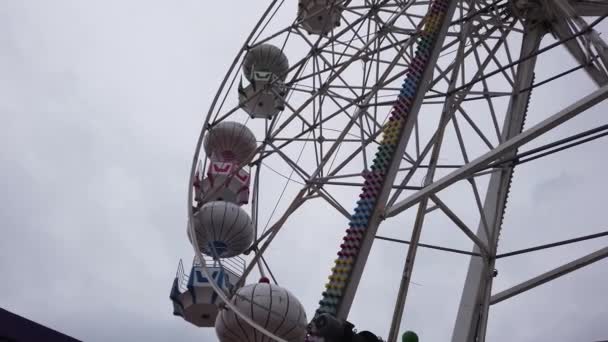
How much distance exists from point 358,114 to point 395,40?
277 cm

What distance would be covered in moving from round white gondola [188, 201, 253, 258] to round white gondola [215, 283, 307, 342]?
9.22 feet

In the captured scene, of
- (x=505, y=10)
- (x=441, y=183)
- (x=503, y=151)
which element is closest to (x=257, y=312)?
(x=441, y=183)

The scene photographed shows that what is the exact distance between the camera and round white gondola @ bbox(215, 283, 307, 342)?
11.4m

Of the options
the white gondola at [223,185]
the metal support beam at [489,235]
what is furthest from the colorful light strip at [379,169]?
the white gondola at [223,185]

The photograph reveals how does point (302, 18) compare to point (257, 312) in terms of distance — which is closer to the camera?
point (257, 312)

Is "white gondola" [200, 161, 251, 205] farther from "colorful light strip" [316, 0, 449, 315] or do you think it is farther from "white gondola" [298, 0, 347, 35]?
"colorful light strip" [316, 0, 449, 315]

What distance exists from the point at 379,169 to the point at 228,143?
8.95 metres

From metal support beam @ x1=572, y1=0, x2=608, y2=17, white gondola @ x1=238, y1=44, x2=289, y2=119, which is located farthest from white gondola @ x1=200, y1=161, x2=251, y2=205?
metal support beam @ x1=572, y1=0, x2=608, y2=17

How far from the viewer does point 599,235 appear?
29.5 feet

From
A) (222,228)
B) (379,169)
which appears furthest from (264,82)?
(379,169)

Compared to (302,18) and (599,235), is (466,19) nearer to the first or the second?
(599,235)

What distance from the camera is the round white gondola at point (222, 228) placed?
14.6 m

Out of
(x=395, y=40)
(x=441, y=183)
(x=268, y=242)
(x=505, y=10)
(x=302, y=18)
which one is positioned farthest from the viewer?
(x=302, y=18)

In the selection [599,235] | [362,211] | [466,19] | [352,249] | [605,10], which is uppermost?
[605,10]
